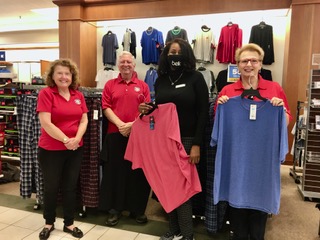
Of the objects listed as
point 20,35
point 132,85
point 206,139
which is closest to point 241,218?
point 206,139

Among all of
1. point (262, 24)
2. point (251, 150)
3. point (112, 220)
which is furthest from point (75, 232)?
point (262, 24)

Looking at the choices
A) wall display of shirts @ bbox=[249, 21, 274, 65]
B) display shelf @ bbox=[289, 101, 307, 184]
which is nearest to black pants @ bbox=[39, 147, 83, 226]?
display shelf @ bbox=[289, 101, 307, 184]

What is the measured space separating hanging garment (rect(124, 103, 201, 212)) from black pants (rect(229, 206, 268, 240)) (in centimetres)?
35

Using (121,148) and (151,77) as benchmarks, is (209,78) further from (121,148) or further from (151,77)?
(121,148)

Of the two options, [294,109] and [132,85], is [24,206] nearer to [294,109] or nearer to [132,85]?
[132,85]

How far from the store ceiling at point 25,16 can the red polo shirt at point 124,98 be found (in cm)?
507

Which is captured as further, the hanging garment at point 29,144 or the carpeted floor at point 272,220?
the hanging garment at point 29,144

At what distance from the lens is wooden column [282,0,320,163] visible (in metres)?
4.37

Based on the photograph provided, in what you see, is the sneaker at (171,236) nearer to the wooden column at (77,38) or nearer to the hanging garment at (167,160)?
the hanging garment at (167,160)

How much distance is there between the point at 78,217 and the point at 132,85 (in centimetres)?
144

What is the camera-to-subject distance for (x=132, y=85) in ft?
7.93

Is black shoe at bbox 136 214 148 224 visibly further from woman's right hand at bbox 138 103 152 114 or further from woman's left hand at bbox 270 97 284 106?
woman's left hand at bbox 270 97 284 106

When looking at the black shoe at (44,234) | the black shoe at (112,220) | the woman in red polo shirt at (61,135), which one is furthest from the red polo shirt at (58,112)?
the black shoe at (112,220)

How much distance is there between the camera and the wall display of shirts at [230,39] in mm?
5066
